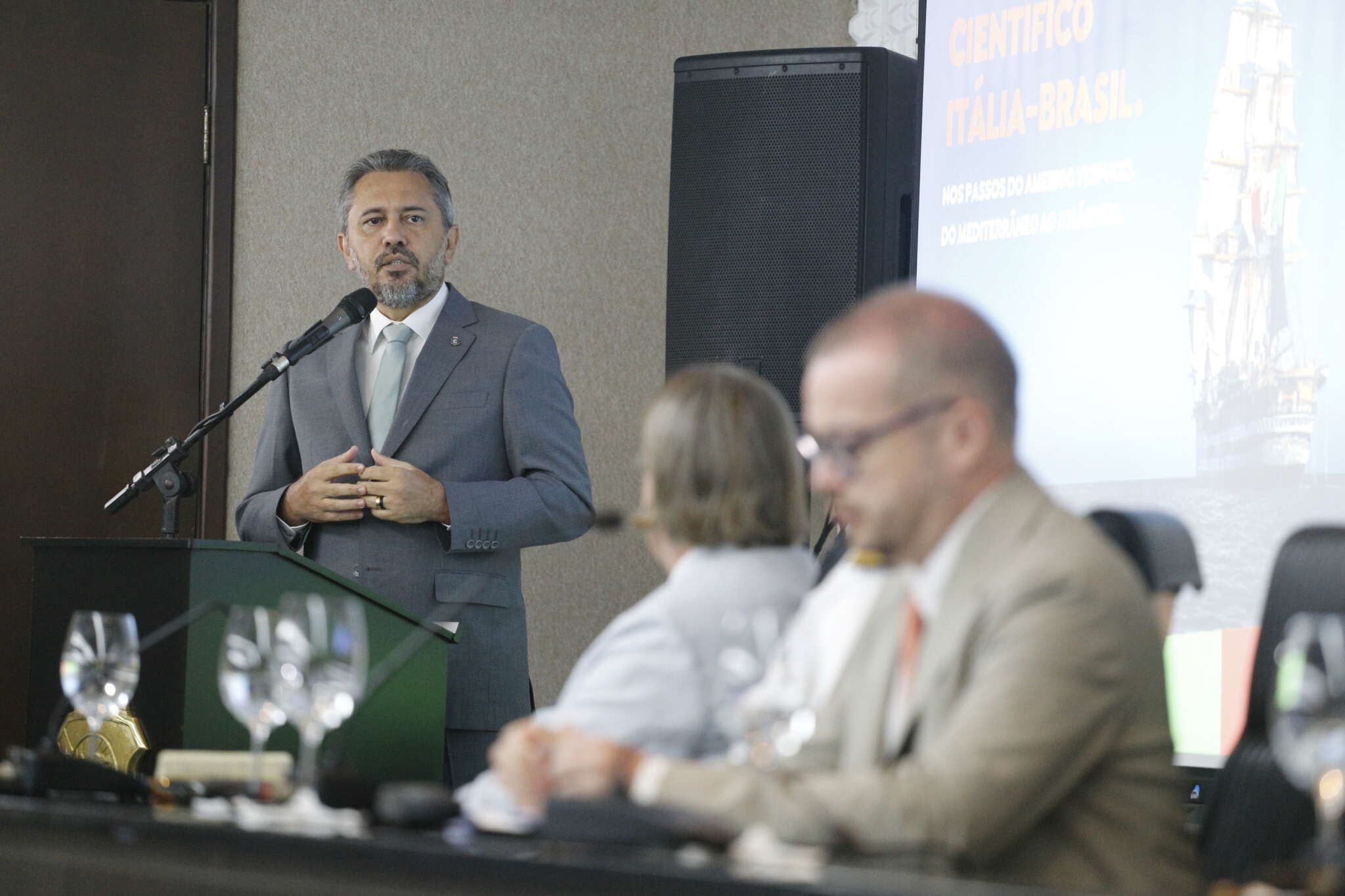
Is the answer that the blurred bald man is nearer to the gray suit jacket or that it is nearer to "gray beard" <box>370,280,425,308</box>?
the gray suit jacket

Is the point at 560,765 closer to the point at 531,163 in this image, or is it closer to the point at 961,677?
the point at 961,677

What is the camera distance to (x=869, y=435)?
1.56 meters

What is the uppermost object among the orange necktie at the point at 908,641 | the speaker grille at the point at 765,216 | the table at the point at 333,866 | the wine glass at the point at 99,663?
the speaker grille at the point at 765,216

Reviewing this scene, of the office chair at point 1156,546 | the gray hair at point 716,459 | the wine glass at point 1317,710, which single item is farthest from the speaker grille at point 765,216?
the wine glass at point 1317,710

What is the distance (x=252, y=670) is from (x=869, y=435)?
647mm

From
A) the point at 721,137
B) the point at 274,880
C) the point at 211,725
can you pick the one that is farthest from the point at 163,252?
the point at 274,880

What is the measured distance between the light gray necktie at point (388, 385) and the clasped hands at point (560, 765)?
1.89m

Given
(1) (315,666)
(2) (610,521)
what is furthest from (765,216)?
(1) (315,666)

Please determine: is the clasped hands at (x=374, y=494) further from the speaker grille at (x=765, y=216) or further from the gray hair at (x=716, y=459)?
the gray hair at (x=716, y=459)

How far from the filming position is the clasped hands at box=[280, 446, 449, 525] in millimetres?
3205

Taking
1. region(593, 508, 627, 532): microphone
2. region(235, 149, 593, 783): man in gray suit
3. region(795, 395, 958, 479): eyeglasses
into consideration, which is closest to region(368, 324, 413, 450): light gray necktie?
region(235, 149, 593, 783): man in gray suit

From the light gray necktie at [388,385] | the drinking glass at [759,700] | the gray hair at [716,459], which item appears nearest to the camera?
the drinking glass at [759,700]

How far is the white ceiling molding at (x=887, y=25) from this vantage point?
4.46 m

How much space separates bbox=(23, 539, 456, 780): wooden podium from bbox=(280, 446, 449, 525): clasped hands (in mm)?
319
